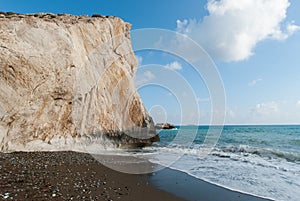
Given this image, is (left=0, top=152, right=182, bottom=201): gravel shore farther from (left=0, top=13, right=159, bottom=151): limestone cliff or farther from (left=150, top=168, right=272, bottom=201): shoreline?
(left=0, top=13, right=159, bottom=151): limestone cliff

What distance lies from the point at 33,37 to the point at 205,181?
11987mm

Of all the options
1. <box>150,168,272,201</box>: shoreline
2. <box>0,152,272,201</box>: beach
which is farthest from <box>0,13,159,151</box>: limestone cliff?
<box>150,168,272,201</box>: shoreline

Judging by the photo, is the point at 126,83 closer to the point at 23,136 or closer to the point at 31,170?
the point at 23,136

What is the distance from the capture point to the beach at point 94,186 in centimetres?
505

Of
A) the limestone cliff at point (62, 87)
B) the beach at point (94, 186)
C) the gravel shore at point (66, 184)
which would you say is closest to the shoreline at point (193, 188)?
the beach at point (94, 186)

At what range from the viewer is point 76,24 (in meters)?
16.3

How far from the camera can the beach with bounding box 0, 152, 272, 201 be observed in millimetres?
5055

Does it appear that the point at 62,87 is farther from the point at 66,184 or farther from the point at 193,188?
the point at 193,188

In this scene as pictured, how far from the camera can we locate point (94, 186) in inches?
234

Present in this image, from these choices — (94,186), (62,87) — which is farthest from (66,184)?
(62,87)

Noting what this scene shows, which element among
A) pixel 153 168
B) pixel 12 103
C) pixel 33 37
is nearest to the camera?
pixel 153 168

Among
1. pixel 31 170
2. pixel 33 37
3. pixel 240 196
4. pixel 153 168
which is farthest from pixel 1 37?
pixel 240 196

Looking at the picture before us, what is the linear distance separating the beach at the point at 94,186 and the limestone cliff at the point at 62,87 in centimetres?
367

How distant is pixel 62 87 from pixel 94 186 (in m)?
8.56
